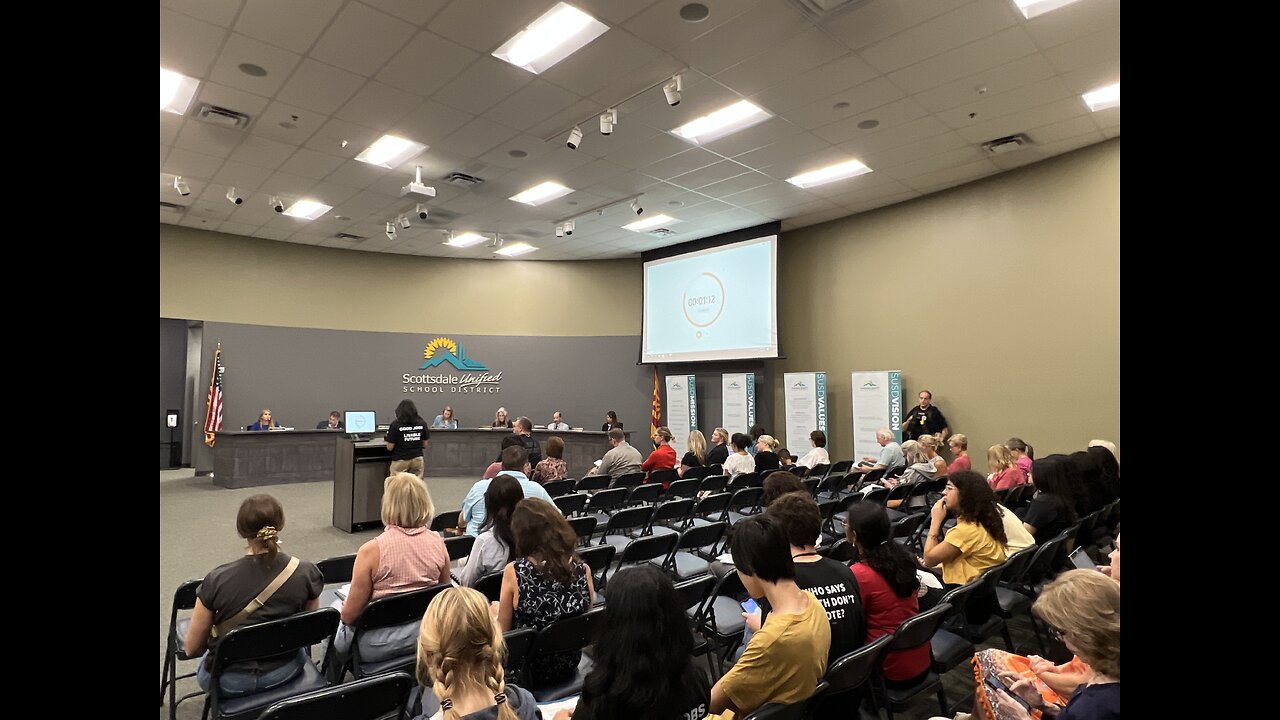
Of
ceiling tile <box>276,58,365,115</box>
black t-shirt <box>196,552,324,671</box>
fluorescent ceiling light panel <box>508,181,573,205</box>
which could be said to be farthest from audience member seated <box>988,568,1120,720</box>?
fluorescent ceiling light panel <box>508,181,573,205</box>

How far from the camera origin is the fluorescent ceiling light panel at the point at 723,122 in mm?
6066

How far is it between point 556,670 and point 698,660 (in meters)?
1.34

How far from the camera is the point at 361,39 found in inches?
189

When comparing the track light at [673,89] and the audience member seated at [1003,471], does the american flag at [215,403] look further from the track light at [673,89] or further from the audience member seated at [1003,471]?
the audience member seated at [1003,471]

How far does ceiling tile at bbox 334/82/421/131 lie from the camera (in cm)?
565

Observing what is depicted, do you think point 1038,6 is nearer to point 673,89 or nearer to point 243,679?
point 673,89

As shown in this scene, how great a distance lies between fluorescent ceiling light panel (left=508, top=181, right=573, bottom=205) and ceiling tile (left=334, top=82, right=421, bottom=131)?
230 centimetres

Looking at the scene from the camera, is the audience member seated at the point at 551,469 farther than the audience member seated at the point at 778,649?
Yes

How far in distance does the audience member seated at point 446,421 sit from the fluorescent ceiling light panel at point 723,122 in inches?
278

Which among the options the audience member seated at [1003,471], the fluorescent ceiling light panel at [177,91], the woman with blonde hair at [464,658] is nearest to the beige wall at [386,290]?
the fluorescent ceiling light panel at [177,91]

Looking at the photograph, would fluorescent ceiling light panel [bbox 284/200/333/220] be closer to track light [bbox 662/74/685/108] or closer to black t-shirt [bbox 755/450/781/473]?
track light [bbox 662/74/685/108]

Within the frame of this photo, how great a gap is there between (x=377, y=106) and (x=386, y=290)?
22.2 ft

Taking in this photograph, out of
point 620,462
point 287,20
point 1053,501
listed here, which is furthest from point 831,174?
point 287,20
